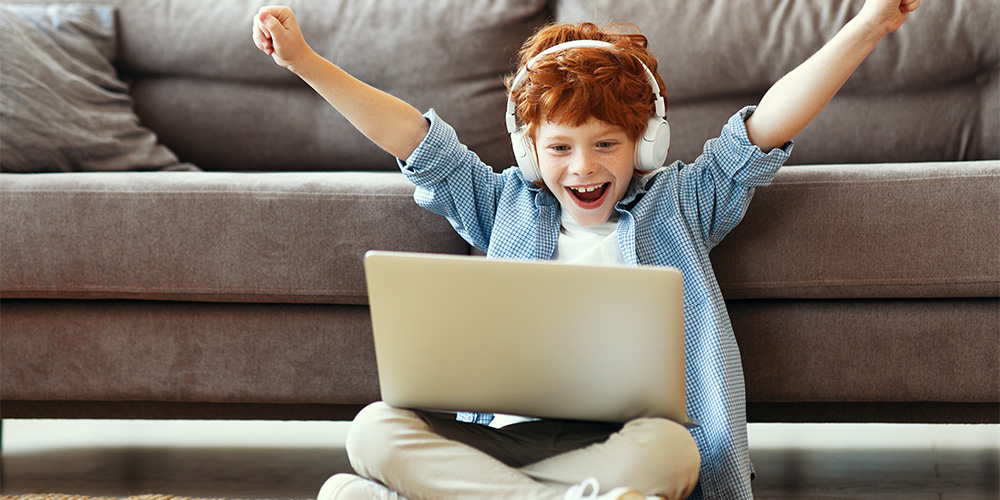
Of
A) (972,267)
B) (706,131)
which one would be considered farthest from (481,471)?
(706,131)

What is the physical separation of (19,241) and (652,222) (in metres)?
Result: 0.91

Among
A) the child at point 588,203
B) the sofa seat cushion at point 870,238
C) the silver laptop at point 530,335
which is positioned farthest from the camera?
the sofa seat cushion at point 870,238

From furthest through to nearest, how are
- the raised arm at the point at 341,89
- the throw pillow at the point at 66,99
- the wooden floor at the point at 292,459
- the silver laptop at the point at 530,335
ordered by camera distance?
the throw pillow at the point at 66,99 < the wooden floor at the point at 292,459 < the raised arm at the point at 341,89 < the silver laptop at the point at 530,335

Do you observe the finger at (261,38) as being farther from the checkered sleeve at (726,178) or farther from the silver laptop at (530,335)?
the checkered sleeve at (726,178)

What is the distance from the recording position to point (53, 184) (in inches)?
49.8

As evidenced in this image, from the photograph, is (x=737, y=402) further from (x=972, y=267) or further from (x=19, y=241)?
(x=19, y=241)

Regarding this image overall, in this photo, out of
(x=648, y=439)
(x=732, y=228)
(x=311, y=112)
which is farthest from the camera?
(x=311, y=112)

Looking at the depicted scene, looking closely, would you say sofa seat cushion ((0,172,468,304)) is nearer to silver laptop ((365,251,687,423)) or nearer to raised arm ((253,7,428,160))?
raised arm ((253,7,428,160))

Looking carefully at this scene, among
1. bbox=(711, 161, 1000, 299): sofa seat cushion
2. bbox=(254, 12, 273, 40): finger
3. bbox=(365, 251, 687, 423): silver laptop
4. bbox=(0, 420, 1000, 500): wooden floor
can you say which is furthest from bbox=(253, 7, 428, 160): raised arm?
bbox=(0, 420, 1000, 500): wooden floor

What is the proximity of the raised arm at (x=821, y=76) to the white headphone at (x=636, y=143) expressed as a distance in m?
0.12

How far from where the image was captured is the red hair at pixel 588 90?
42.0 inches

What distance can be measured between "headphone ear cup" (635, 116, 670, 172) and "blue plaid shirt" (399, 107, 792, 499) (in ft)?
0.20

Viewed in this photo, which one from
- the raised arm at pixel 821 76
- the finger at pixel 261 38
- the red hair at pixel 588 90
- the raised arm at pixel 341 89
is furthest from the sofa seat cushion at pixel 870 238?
the finger at pixel 261 38

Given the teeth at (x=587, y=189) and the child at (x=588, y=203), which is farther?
the teeth at (x=587, y=189)
